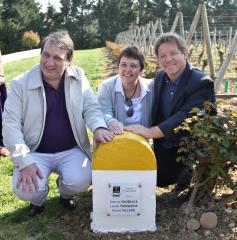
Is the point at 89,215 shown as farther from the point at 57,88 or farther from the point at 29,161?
the point at 57,88

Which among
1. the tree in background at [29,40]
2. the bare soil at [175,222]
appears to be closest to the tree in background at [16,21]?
the tree in background at [29,40]

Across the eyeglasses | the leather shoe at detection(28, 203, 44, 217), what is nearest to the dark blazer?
the eyeglasses

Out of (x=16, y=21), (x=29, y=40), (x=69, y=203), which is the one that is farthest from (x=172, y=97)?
(x=16, y=21)

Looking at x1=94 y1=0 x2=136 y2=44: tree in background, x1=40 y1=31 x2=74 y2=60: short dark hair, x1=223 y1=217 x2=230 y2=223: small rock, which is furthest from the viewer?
x1=94 y1=0 x2=136 y2=44: tree in background

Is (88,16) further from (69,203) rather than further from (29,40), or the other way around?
(69,203)

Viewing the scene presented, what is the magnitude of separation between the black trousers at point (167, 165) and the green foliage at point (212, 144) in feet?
1.32

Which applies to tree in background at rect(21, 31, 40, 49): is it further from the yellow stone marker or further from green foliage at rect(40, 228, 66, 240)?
the yellow stone marker

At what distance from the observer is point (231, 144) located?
121 inches

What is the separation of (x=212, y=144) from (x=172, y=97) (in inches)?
27.1

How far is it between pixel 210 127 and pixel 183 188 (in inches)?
41.3

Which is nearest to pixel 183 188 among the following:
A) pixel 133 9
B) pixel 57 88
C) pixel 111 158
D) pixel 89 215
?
pixel 89 215

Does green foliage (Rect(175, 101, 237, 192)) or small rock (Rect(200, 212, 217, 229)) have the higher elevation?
green foliage (Rect(175, 101, 237, 192))

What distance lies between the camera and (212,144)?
10.0 ft

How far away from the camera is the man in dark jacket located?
135 inches
